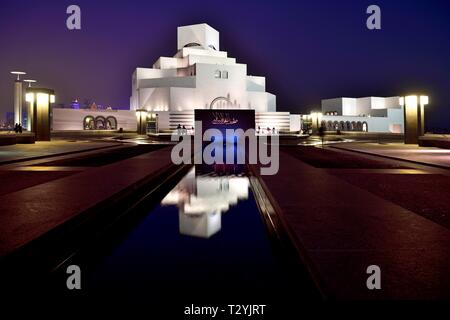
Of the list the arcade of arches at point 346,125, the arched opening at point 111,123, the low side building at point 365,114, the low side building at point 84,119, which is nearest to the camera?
the low side building at point 84,119

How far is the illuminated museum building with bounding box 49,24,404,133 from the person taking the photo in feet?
194

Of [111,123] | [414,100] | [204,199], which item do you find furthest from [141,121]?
[204,199]

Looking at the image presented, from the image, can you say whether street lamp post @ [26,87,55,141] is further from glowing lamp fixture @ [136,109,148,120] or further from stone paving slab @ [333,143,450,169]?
glowing lamp fixture @ [136,109,148,120]

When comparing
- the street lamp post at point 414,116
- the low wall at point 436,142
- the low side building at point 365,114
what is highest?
the low side building at point 365,114

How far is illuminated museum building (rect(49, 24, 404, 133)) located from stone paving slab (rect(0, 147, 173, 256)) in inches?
1702

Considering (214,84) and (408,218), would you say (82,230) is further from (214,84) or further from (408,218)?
(214,84)

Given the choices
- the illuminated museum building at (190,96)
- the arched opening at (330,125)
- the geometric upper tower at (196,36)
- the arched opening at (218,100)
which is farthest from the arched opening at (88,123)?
the arched opening at (330,125)

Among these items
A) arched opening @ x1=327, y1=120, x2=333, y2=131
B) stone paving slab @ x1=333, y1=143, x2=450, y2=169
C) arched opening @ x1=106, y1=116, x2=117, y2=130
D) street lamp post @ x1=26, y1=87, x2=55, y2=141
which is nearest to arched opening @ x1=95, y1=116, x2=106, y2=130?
arched opening @ x1=106, y1=116, x2=117, y2=130

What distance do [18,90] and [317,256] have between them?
5255cm

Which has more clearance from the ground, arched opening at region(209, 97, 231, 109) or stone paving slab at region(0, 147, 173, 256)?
arched opening at region(209, 97, 231, 109)

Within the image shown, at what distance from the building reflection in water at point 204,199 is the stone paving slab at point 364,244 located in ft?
3.48

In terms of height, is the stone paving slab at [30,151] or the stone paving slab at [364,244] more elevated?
the stone paving slab at [30,151]

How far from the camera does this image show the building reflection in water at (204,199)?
5.84m

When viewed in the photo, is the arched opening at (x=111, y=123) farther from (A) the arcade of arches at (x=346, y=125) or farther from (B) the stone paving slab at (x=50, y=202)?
(B) the stone paving slab at (x=50, y=202)
